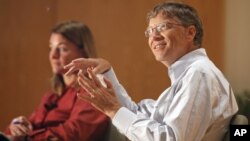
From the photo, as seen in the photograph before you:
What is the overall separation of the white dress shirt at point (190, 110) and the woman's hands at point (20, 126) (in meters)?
0.53

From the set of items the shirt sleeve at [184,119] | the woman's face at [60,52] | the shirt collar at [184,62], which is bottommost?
the shirt sleeve at [184,119]

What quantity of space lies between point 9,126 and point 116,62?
1.62 feet

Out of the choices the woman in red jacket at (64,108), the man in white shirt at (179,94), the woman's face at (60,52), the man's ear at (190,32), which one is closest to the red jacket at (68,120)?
the woman in red jacket at (64,108)

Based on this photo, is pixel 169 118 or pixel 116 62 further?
pixel 116 62

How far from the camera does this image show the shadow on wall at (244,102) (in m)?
1.36

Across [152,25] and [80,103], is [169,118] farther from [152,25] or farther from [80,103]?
[80,103]

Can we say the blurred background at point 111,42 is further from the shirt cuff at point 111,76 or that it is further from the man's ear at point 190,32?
the man's ear at point 190,32

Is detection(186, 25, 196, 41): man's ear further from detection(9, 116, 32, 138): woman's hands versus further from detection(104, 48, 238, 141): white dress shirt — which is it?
detection(9, 116, 32, 138): woman's hands

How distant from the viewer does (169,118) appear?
1086mm

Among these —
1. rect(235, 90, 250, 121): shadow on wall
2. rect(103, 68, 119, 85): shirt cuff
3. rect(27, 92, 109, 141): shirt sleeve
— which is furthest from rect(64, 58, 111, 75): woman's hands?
rect(235, 90, 250, 121): shadow on wall

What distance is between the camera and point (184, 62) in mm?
1218

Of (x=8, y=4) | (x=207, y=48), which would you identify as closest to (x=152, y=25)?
(x=207, y=48)

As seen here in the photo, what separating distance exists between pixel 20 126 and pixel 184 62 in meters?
0.72

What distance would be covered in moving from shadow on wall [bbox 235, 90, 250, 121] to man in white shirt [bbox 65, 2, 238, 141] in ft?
0.51
